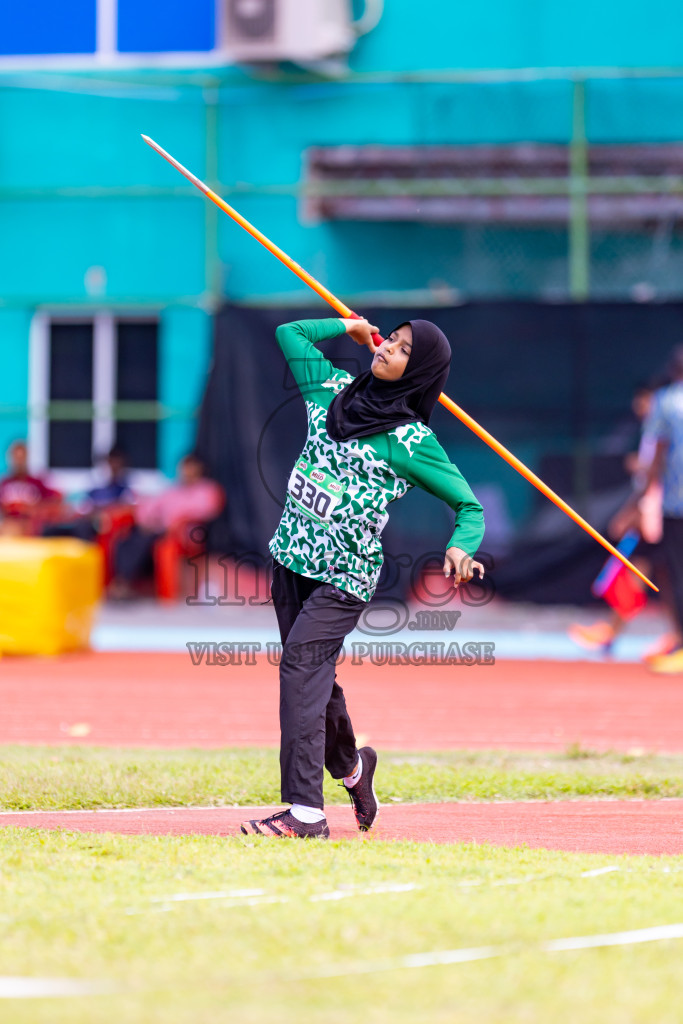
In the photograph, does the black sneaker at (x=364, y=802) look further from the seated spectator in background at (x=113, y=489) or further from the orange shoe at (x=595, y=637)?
the seated spectator in background at (x=113, y=489)

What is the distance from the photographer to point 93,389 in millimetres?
17469

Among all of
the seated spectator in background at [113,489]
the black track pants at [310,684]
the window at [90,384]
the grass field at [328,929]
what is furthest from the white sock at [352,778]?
the window at [90,384]

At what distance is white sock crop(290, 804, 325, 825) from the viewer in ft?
18.0

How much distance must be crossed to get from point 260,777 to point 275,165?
11.2 metres

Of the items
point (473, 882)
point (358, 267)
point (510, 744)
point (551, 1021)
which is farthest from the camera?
point (358, 267)

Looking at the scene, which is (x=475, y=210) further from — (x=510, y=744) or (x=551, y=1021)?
(x=551, y=1021)

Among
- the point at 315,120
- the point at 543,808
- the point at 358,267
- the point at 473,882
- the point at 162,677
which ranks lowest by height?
the point at 162,677

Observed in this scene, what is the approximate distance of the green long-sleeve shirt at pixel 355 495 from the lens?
5.55 meters

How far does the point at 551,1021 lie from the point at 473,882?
135 cm

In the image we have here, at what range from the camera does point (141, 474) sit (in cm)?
1709

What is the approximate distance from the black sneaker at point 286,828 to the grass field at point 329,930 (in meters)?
0.17

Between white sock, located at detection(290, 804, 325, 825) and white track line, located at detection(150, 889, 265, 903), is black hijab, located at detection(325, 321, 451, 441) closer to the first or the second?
white sock, located at detection(290, 804, 325, 825)

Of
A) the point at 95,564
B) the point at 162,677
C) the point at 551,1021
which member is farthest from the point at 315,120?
the point at 551,1021

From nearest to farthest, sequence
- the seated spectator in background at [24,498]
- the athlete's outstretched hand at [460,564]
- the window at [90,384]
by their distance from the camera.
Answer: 1. the athlete's outstretched hand at [460,564]
2. the seated spectator in background at [24,498]
3. the window at [90,384]
